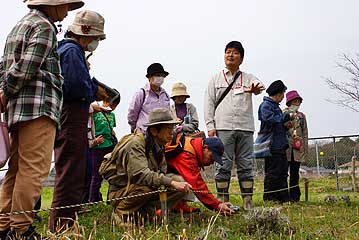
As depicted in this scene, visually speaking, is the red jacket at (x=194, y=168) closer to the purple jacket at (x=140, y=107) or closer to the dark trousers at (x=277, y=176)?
the purple jacket at (x=140, y=107)

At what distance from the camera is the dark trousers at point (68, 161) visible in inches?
→ 149

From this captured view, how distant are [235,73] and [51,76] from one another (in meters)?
3.06

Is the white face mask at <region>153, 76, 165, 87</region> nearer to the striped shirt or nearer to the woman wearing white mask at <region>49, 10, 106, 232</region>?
the woman wearing white mask at <region>49, 10, 106, 232</region>

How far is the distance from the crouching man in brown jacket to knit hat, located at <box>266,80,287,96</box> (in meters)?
2.73

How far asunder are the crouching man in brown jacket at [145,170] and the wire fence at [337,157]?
814cm

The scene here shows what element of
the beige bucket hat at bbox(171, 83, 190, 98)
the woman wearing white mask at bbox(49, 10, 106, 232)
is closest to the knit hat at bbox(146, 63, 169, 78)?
the beige bucket hat at bbox(171, 83, 190, 98)

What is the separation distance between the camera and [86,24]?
407 cm

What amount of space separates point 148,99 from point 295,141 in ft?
7.86

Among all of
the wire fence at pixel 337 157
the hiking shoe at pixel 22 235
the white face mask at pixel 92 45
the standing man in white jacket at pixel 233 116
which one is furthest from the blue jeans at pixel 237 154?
the wire fence at pixel 337 157

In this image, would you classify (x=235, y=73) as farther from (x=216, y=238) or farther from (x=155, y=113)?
(x=216, y=238)

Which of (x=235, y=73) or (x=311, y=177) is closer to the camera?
(x=235, y=73)

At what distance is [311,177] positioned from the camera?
15016 millimetres

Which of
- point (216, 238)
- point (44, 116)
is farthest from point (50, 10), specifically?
point (216, 238)

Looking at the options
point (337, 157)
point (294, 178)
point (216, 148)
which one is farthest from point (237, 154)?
point (337, 157)
